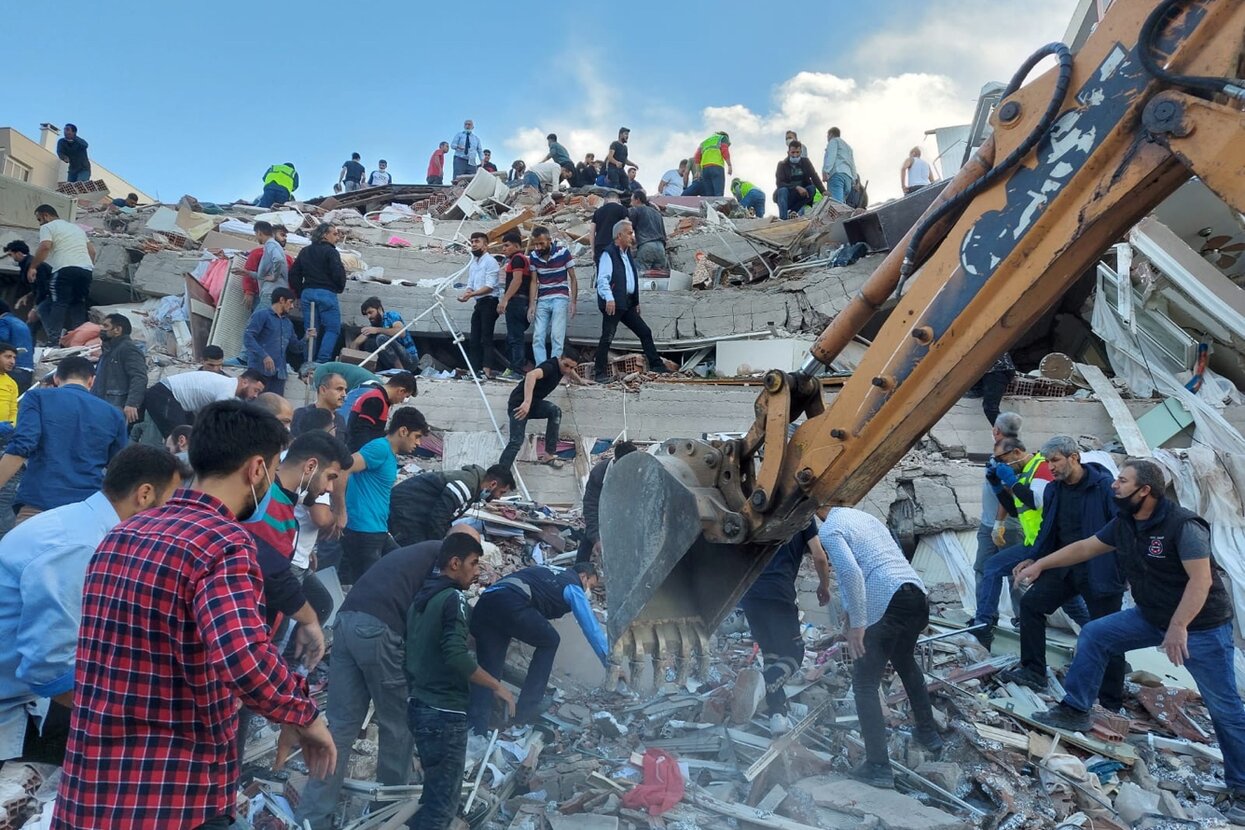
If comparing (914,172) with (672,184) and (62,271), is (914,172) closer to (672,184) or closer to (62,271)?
(672,184)

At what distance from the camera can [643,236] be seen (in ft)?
42.1

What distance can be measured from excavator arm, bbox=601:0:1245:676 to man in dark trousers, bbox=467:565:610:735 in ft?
6.18

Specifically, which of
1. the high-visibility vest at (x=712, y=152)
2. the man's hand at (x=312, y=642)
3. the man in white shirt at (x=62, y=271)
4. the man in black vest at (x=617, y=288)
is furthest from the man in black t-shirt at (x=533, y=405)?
the high-visibility vest at (x=712, y=152)

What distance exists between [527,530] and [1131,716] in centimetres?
490

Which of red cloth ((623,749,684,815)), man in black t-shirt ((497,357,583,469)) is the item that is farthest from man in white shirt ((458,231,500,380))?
red cloth ((623,749,684,815))

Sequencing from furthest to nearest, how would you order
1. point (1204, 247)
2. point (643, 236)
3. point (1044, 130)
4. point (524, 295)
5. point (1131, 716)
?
point (643, 236), point (1204, 247), point (524, 295), point (1131, 716), point (1044, 130)

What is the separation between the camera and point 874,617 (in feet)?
15.9

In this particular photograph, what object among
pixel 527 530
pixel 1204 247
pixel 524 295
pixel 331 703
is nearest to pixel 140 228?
pixel 524 295

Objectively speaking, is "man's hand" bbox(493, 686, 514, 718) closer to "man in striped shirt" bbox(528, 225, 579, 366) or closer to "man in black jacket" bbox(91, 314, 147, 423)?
"man in black jacket" bbox(91, 314, 147, 423)

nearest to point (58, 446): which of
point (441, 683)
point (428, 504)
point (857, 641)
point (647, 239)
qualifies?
point (428, 504)

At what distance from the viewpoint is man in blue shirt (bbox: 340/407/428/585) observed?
17.7ft

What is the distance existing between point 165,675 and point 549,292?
24.9 feet

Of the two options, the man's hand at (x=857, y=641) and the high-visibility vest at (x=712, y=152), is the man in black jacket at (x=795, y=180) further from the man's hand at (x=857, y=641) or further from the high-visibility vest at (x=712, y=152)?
the man's hand at (x=857, y=641)

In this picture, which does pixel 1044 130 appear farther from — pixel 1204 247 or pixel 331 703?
pixel 1204 247
